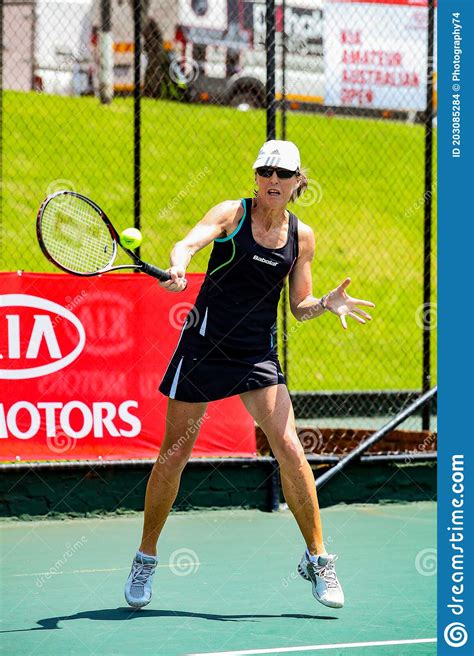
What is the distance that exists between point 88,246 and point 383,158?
16.1 metres

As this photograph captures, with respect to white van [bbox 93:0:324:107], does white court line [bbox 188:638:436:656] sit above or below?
below

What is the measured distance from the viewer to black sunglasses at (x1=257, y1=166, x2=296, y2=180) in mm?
5637

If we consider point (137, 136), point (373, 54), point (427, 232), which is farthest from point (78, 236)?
point (373, 54)

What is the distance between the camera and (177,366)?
584 centimetres

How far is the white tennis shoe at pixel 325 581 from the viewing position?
5.66m

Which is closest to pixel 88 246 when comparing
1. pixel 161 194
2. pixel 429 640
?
pixel 429 640

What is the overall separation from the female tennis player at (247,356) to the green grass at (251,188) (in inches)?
354

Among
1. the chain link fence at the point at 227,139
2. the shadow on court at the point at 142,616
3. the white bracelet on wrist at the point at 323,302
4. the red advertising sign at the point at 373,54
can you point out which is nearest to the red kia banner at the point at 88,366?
the shadow on court at the point at 142,616

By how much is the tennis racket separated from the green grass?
350 inches

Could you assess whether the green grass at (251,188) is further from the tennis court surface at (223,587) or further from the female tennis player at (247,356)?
the female tennis player at (247,356)

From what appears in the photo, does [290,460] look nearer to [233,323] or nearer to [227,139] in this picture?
[233,323]

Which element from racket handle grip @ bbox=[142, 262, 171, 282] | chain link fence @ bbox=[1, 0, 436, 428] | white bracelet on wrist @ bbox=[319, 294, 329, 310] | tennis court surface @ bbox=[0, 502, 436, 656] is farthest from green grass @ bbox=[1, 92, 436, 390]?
racket handle grip @ bbox=[142, 262, 171, 282]

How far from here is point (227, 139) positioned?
65.0ft

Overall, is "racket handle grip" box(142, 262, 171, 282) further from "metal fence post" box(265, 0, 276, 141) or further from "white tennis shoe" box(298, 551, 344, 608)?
"metal fence post" box(265, 0, 276, 141)
